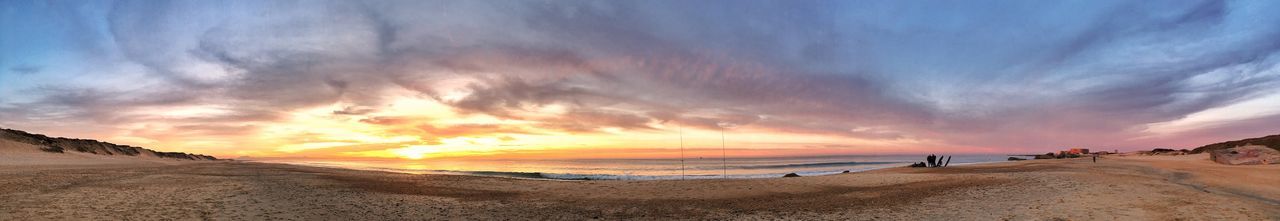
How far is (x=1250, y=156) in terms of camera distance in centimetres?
3325

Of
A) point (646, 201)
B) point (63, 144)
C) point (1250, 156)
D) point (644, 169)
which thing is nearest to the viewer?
point (646, 201)

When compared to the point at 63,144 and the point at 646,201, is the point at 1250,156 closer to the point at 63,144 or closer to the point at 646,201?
the point at 646,201

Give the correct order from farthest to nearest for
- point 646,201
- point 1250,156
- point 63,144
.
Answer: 1. point 63,144
2. point 1250,156
3. point 646,201

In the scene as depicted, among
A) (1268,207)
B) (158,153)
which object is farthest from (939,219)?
(158,153)

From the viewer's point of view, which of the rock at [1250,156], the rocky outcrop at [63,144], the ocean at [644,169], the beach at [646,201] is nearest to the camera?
the beach at [646,201]

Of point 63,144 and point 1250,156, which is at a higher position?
point 63,144

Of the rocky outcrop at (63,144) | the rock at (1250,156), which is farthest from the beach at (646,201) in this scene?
the rocky outcrop at (63,144)

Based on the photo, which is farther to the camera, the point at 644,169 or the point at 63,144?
the point at 644,169

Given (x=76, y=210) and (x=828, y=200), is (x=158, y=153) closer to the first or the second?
(x=76, y=210)

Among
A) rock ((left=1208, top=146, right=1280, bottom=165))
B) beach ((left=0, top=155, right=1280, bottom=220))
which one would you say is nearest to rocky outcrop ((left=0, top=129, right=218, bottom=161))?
beach ((left=0, top=155, right=1280, bottom=220))

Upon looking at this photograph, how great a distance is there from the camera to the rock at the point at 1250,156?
32.2 m

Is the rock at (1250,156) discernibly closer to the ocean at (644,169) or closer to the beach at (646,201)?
the beach at (646,201)

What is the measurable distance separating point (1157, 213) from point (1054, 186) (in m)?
6.74

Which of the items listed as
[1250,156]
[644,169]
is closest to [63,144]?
[644,169]
